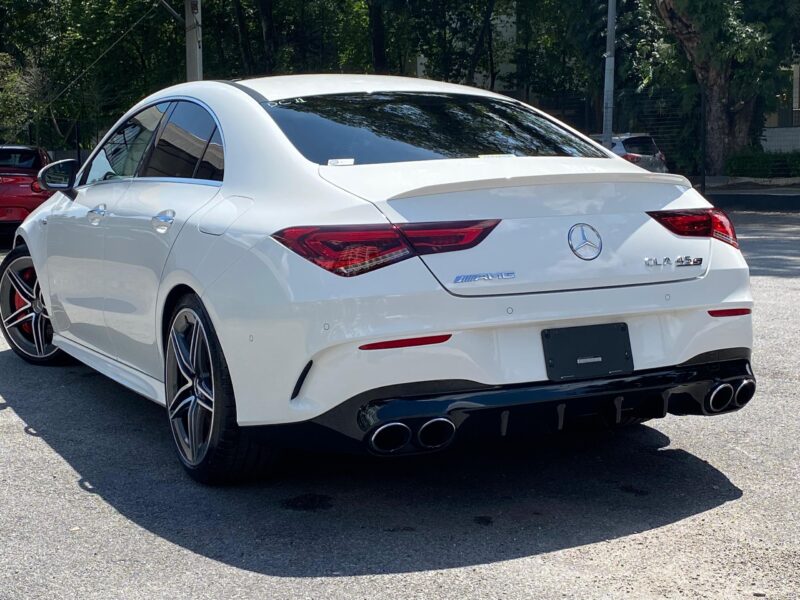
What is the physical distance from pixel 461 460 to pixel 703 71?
2525 centimetres

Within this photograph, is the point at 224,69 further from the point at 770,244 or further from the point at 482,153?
the point at 482,153

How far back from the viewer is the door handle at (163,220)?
4879mm

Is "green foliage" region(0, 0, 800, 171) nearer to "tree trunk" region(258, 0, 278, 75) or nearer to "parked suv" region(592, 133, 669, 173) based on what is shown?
"tree trunk" region(258, 0, 278, 75)

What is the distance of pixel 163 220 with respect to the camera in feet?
16.2

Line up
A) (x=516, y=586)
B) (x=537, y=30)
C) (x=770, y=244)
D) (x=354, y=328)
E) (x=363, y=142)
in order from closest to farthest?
(x=516, y=586), (x=354, y=328), (x=363, y=142), (x=770, y=244), (x=537, y=30)

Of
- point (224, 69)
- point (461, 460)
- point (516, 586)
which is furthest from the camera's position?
point (224, 69)

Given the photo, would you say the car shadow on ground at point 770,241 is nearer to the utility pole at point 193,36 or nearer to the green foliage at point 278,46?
the utility pole at point 193,36

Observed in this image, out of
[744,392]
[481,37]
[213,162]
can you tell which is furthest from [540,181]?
[481,37]

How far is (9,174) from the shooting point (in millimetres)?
16000

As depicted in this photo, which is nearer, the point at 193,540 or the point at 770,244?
the point at 193,540

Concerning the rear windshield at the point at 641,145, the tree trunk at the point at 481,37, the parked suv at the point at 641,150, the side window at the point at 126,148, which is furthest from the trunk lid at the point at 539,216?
the tree trunk at the point at 481,37

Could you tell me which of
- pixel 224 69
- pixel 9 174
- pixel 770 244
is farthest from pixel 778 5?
pixel 224 69

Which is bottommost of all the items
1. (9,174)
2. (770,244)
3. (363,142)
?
(770,244)

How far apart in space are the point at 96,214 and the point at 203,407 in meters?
1.59
